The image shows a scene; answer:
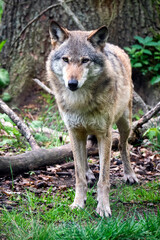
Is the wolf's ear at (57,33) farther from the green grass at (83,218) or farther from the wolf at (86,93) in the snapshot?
the green grass at (83,218)

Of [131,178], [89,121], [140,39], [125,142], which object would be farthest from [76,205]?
[140,39]

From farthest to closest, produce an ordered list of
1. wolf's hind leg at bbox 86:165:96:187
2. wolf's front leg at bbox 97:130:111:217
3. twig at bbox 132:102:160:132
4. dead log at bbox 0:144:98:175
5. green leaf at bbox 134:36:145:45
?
green leaf at bbox 134:36:145:45 < twig at bbox 132:102:160:132 < wolf's hind leg at bbox 86:165:96:187 < dead log at bbox 0:144:98:175 < wolf's front leg at bbox 97:130:111:217

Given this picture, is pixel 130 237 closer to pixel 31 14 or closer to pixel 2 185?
pixel 2 185

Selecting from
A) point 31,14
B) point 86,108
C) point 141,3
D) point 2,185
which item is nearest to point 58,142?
point 2,185

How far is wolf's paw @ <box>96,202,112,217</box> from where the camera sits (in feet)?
13.3

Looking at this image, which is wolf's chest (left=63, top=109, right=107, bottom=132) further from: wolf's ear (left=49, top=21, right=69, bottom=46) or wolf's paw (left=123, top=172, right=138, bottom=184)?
wolf's paw (left=123, top=172, right=138, bottom=184)

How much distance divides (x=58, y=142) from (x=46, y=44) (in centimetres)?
281

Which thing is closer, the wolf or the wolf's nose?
the wolf's nose

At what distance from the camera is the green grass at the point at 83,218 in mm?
3086

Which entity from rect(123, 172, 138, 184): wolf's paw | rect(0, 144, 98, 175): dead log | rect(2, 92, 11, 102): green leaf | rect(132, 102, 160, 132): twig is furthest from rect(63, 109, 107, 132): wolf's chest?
rect(2, 92, 11, 102): green leaf

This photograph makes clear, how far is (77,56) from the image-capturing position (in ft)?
13.4

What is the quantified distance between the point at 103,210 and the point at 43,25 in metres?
Result: 5.41

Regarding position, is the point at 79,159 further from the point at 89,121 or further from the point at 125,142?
the point at 125,142

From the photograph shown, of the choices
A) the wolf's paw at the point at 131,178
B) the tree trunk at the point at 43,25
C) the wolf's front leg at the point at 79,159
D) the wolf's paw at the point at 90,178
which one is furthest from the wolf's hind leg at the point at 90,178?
the tree trunk at the point at 43,25
